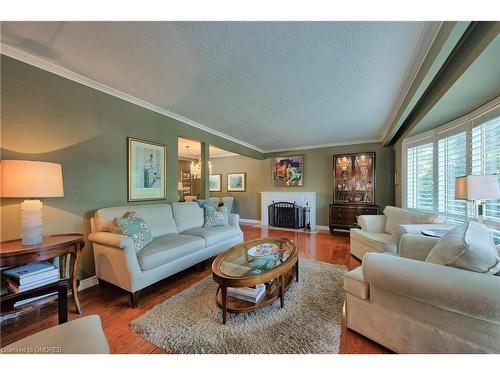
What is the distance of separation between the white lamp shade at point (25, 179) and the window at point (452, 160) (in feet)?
14.0

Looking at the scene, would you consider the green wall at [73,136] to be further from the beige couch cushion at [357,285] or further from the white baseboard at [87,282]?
the beige couch cushion at [357,285]

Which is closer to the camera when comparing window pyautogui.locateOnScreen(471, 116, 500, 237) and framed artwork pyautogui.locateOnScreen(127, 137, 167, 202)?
window pyautogui.locateOnScreen(471, 116, 500, 237)

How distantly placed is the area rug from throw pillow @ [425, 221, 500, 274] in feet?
3.07

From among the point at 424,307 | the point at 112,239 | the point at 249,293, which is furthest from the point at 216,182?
the point at 424,307

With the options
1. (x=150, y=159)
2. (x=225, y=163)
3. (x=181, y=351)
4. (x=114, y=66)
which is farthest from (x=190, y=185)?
(x=181, y=351)

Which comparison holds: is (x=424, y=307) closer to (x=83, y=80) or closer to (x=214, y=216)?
(x=214, y=216)

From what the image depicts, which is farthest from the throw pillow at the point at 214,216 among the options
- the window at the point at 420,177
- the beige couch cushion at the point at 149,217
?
the window at the point at 420,177

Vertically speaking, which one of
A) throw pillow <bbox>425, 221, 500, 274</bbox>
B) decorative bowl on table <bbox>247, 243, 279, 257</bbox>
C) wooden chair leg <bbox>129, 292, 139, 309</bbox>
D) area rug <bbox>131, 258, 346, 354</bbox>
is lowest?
area rug <bbox>131, 258, 346, 354</bbox>

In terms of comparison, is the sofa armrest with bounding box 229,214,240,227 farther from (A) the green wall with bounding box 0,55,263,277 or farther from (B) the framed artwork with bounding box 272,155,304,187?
(B) the framed artwork with bounding box 272,155,304,187

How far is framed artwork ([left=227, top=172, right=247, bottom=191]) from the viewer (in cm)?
704

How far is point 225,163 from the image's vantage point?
736 centimetres

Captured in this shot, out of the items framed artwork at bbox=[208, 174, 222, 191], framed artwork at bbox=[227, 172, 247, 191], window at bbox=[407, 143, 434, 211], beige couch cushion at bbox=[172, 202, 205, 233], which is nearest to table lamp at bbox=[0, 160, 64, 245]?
beige couch cushion at bbox=[172, 202, 205, 233]

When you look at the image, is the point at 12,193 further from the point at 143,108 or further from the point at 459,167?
the point at 459,167
